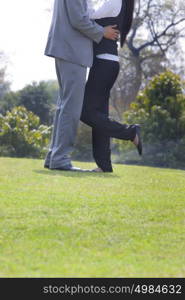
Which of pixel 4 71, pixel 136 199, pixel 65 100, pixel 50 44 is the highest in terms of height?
pixel 50 44

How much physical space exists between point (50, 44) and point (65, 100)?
1.67 feet

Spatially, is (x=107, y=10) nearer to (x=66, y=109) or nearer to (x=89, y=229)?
(x=66, y=109)

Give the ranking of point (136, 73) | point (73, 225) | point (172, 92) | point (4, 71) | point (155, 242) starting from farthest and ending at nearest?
point (4, 71) < point (136, 73) < point (172, 92) < point (73, 225) < point (155, 242)

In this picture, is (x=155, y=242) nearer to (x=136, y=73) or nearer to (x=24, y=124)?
(x=24, y=124)

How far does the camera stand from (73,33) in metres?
5.73

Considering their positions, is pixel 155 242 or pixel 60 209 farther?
pixel 60 209

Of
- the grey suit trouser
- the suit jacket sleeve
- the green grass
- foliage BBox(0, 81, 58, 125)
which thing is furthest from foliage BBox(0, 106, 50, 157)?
foliage BBox(0, 81, 58, 125)

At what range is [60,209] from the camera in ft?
11.8

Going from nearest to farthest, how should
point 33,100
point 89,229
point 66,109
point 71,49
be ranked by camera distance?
point 89,229
point 71,49
point 66,109
point 33,100

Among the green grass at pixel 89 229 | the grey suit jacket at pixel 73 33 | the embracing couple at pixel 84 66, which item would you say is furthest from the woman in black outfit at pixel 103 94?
the green grass at pixel 89 229

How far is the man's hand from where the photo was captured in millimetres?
5734

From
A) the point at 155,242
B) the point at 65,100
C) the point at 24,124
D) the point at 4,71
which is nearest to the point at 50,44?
the point at 65,100

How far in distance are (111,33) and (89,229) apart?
292 cm

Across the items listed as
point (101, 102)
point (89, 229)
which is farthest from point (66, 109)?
point (89, 229)
